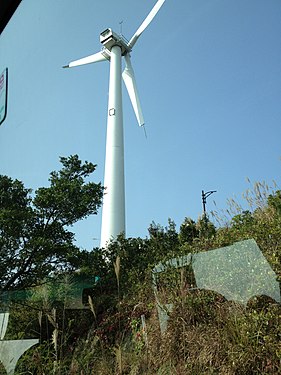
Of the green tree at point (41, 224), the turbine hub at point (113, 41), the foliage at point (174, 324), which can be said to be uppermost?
the turbine hub at point (113, 41)

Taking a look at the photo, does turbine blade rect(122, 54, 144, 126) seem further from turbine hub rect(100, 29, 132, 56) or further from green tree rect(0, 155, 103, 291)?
green tree rect(0, 155, 103, 291)

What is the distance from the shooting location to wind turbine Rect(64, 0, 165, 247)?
7281 mm

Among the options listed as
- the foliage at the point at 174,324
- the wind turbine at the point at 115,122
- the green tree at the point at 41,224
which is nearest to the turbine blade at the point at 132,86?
the wind turbine at the point at 115,122

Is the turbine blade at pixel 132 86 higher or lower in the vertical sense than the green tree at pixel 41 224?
higher

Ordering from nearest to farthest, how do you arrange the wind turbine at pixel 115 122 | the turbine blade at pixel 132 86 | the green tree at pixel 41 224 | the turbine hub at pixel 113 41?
the green tree at pixel 41 224, the wind turbine at pixel 115 122, the turbine blade at pixel 132 86, the turbine hub at pixel 113 41

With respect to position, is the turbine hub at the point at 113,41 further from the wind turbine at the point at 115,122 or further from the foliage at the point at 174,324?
the foliage at the point at 174,324

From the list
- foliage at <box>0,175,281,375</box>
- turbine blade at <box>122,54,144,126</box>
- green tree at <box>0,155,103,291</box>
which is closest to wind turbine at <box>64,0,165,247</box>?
turbine blade at <box>122,54,144,126</box>

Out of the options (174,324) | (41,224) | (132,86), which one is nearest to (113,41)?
(132,86)

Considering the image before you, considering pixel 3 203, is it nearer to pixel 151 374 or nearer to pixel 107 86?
pixel 151 374

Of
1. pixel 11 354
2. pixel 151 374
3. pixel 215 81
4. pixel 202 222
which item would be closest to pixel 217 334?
pixel 151 374

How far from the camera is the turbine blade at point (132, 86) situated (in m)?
8.37

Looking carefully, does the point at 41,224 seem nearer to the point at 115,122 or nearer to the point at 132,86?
the point at 115,122

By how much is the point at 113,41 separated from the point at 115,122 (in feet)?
10.5

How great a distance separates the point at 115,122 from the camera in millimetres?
8680
